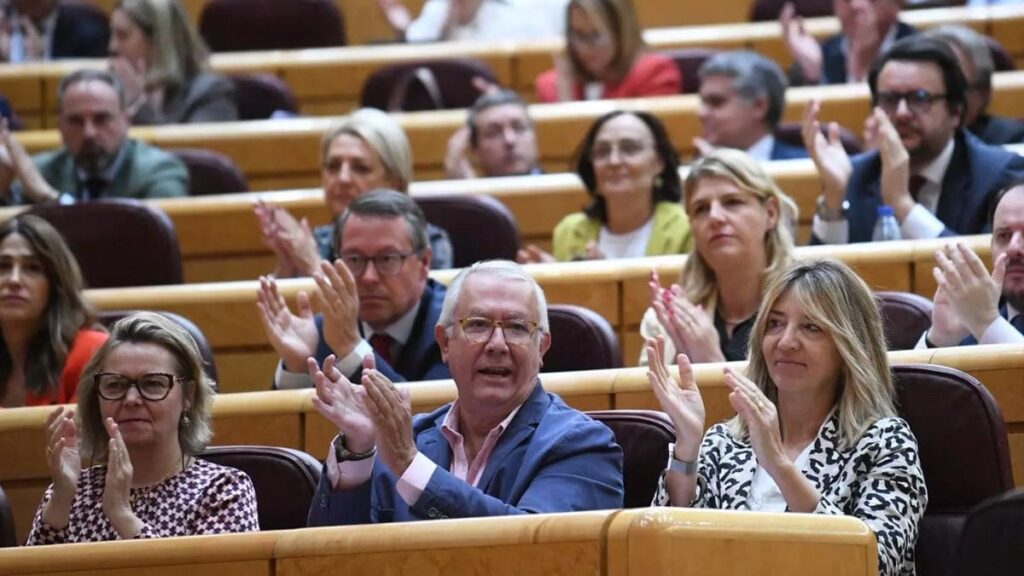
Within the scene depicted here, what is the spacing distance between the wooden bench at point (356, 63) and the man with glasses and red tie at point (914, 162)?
4.16ft

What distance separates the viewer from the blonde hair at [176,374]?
2.17 m

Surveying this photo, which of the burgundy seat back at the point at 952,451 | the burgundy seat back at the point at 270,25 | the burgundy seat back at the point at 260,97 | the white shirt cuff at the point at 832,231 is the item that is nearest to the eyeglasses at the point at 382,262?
the white shirt cuff at the point at 832,231

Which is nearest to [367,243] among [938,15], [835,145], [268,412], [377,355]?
[377,355]

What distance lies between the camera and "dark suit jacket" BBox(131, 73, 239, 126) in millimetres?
4148

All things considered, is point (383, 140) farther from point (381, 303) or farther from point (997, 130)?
point (997, 130)

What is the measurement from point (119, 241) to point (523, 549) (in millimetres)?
1779

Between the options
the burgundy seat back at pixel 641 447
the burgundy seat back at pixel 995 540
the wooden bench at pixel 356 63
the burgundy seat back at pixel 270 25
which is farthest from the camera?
the burgundy seat back at pixel 270 25

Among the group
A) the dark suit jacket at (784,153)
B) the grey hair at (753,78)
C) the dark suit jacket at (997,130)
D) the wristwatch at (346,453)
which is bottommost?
the wristwatch at (346,453)

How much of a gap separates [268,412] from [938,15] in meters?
2.50

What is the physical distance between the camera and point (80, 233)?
10.6ft

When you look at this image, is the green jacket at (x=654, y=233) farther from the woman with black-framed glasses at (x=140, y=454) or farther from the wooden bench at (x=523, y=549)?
the wooden bench at (x=523, y=549)

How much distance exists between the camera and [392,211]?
273 centimetres

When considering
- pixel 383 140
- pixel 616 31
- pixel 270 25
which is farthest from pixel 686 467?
pixel 270 25

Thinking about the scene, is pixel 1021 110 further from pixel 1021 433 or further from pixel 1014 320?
pixel 1021 433
